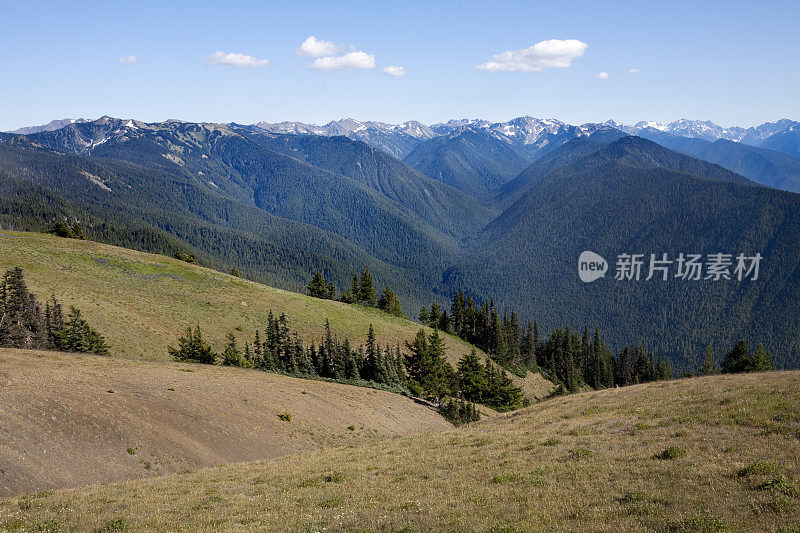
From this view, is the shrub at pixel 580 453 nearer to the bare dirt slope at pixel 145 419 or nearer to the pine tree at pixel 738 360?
the bare dirt slope at pixel 145 419

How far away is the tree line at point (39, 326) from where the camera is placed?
51.2 meters

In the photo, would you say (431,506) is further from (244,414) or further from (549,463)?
(244,414)

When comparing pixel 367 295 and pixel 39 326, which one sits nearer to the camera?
pixel 39 326

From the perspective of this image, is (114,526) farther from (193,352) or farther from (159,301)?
(159,301)

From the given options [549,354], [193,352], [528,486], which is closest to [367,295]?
[549,354]

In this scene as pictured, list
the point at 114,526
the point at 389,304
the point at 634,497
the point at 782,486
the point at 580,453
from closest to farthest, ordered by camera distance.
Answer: the point at 782,486 → the point at 634,497 → the point at 114,526 → the point at 580,453 → the point at 389,304

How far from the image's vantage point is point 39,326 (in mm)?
55188

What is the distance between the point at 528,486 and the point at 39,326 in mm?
63252

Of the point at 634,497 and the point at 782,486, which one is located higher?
the point at 782,486

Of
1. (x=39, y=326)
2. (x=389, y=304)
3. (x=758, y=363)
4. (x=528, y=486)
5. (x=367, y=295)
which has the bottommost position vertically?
(x=758, y=363)

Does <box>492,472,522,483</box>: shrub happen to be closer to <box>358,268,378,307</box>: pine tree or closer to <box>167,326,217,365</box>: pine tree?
<box>167,326,217,365</box>: pine tree

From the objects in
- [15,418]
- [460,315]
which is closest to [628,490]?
[15,418]

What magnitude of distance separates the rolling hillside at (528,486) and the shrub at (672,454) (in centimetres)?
6

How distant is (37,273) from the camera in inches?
3081
